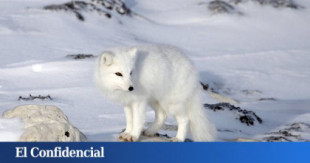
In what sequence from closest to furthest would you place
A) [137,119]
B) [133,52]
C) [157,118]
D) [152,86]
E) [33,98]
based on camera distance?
[133,52], [152,86], [137,119], [157,118], [33,98]

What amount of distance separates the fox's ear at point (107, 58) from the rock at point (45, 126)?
93cm

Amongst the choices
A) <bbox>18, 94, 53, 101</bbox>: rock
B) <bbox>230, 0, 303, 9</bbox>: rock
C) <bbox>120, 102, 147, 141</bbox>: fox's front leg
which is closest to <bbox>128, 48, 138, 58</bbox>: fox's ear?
<bbox>120, 102, 147, 141</bbox>: fox's front leg

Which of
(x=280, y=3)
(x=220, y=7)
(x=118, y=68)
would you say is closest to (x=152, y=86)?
(x=118, y=68)

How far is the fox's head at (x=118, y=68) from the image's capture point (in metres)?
7.41

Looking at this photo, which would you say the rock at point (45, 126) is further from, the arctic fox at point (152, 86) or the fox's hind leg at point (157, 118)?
the fox's hind leg at point (157, 118)

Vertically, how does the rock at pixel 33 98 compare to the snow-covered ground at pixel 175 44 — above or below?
below

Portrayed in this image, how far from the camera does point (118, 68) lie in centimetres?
746

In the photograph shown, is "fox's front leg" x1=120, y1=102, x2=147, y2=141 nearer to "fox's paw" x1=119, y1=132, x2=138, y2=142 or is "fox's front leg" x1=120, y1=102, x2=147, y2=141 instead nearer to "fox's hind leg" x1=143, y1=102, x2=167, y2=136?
"fox's paw" x1=119, y1=132, x2=138, y2=142

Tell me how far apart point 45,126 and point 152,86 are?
1419 mm

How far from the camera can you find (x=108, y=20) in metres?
30.7

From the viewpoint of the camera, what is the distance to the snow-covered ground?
1374cm

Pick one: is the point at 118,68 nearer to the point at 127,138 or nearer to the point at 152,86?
the point at 152,86

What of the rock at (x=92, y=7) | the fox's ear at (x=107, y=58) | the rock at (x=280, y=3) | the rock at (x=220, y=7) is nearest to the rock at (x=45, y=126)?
the fox's ear at (x=107, y=58)

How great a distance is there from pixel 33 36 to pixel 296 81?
10.6 metres
